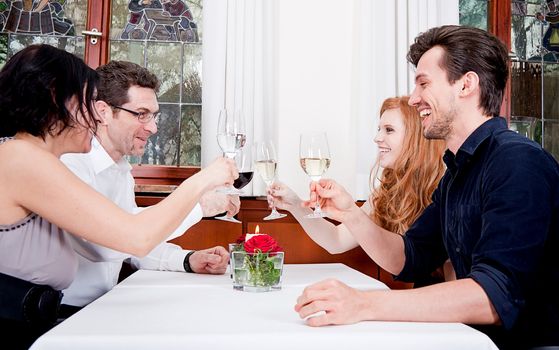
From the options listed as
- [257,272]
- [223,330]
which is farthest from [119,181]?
[223,330]

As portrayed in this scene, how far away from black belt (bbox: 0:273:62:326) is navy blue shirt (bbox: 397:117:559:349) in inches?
38.7

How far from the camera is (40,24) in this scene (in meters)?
3.69

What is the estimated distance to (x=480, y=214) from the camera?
1.58 m

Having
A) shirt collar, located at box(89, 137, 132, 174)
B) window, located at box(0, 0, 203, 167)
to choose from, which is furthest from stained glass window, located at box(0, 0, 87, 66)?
shirt collar, located at box(89, 137, 132, 174)

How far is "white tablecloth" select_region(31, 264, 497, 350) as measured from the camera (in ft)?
3.65

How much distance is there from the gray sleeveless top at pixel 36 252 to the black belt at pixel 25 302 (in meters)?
0.05

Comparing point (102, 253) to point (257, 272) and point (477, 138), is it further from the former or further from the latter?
point (477, 138)

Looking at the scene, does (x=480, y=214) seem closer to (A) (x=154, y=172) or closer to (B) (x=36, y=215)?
(B) (x=36, y=215)

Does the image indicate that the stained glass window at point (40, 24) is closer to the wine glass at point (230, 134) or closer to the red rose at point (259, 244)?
the wine glass at point (230, 134)

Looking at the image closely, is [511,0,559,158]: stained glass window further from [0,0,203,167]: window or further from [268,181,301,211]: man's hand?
[268,181,301,211]: man's hand

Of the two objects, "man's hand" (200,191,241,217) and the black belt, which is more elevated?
"man's hand" (200,191,241,217)

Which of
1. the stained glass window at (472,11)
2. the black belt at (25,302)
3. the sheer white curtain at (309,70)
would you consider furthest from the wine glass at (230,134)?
the stained glass window at (472,11)

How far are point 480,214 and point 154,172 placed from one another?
2.41 m

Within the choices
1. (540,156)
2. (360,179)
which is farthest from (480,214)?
(360,179)
